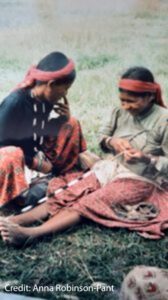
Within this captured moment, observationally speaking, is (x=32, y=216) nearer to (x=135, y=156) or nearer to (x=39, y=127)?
(x=39, y=127)

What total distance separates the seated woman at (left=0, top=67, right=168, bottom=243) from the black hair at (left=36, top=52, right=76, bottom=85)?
0.30 metres

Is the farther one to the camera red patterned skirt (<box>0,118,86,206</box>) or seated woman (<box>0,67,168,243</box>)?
red patterned skirt (<box>0,118,86,206</box>)

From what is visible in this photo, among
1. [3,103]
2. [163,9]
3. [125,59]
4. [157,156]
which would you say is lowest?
[157,156]

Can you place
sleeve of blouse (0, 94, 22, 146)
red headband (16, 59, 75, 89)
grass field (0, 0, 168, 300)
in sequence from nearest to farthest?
1. grass field (0, 0, 168, 300)
2. red headband (16, 59, 75, 89)
3. sleeve of blouse (0, 94, 22, 146)

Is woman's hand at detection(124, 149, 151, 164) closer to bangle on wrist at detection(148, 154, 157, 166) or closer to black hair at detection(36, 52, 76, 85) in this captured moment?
bangle on wrist at detection(148, 154, 157, 166)

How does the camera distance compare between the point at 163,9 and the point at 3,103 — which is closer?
the point at 163,9

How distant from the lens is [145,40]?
11.8ft

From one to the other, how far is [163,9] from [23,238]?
1475 mm

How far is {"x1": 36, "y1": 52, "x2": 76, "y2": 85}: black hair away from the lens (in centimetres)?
369

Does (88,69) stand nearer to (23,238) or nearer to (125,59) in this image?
(125,59)

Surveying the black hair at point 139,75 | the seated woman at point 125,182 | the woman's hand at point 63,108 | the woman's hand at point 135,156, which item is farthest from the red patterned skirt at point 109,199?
the black hair at point 139,75

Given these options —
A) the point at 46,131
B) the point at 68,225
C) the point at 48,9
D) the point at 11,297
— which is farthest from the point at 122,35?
the point at 11,297

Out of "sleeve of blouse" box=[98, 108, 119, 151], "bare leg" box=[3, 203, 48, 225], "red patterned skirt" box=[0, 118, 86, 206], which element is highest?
"sleeve of blouse" box=[98, 108, 119, 151]

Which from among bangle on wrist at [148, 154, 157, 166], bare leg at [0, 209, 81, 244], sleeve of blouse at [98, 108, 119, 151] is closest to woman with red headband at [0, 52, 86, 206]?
sleeve of blouse at [98, 108, 119, 151]
